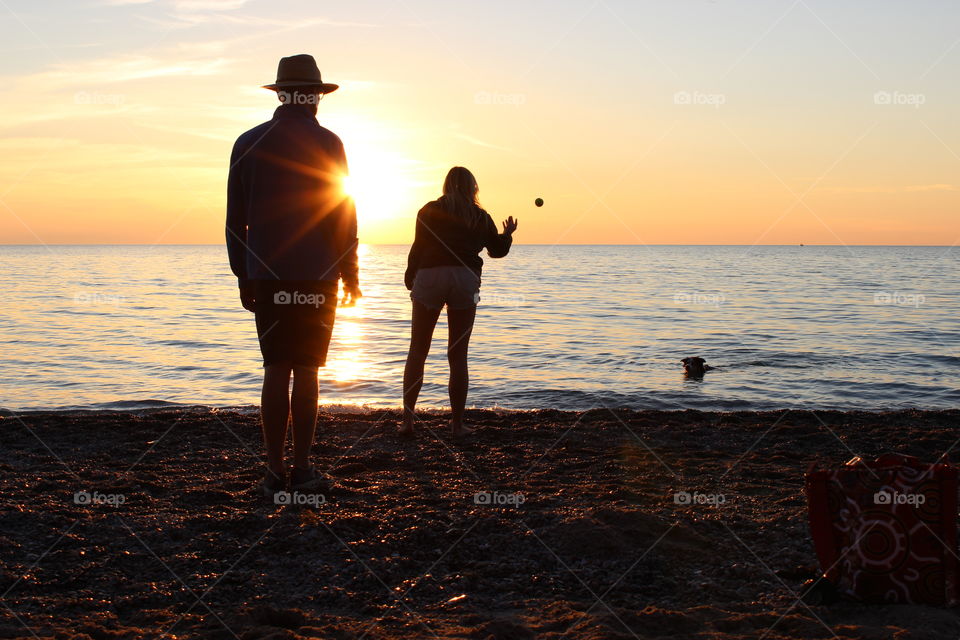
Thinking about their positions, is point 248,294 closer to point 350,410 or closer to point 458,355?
point 458,355

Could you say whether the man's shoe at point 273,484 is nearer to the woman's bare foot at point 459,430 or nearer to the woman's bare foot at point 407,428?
the woman's bare foot at point 407,428

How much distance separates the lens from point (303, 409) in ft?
12.8

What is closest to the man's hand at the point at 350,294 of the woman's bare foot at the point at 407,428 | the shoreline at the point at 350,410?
the woman's bare foot at the point at 407,428

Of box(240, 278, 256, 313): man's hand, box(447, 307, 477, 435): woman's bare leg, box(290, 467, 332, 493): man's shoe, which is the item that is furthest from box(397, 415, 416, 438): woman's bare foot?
box(240, 278, 256, 313): man's hand

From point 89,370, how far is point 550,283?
25.1 metres

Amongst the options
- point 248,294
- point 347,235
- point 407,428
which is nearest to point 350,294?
point 347,235

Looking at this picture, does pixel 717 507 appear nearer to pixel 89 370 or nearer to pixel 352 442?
pixel 352 442

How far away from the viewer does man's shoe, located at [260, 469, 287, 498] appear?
390 centimetres

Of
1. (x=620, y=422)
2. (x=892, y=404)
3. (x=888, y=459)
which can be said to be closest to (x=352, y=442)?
(x=620, y=422)

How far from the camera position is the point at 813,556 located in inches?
125

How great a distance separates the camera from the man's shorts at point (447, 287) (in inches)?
205

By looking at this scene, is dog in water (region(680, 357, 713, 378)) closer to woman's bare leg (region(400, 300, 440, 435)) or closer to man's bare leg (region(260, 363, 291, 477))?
woman's bare leg (region(400, 300, 440, 435))

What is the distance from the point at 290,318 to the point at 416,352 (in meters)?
1.74

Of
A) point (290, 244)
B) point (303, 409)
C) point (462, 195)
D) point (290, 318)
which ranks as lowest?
point (303, 409)
